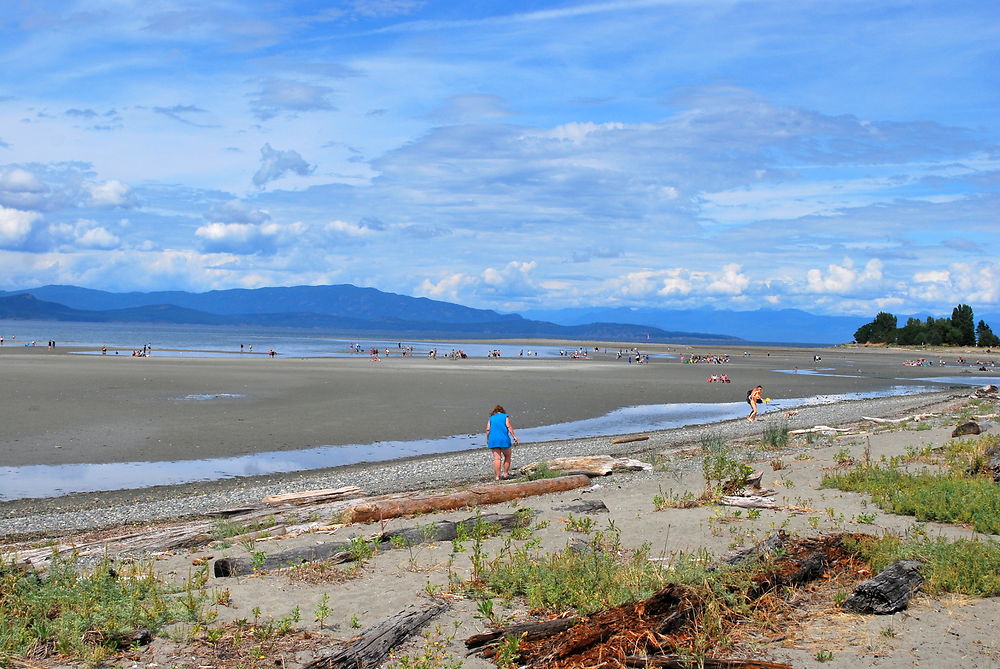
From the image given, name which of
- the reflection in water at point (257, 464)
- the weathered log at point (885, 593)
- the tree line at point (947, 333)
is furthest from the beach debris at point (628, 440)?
the tree line at point (947, 333)

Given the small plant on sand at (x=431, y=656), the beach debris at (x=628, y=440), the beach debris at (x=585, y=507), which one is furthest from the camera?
the beach debris at (x=628, y=440)

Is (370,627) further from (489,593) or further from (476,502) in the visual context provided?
(476,502)

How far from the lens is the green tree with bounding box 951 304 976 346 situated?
11825 centimetres

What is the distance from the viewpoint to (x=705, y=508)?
10875mm

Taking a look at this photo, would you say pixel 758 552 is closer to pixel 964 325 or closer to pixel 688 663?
pixel 688 663

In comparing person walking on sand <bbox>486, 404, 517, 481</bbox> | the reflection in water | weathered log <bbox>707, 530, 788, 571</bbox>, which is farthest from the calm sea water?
weathered log <bbox>707, 530, 788, 571</bbox>

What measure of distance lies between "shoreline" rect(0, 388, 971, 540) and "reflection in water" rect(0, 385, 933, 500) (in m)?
0.77

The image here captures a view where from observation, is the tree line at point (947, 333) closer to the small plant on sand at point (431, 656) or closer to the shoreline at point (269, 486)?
the shoreline at point (269, 486)

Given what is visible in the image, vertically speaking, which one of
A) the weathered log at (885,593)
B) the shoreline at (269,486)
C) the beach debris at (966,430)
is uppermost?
the beach debris at (966,430)

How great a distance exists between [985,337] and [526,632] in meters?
136

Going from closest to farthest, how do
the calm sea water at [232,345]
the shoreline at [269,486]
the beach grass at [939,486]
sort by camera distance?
the beach grass at [939,486], the shoreline at [269,486], the calm sea water at [232,345]

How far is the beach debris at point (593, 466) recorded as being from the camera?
50.0 feet

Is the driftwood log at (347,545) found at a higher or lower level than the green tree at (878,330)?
lower

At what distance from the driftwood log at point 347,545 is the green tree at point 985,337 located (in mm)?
130160
